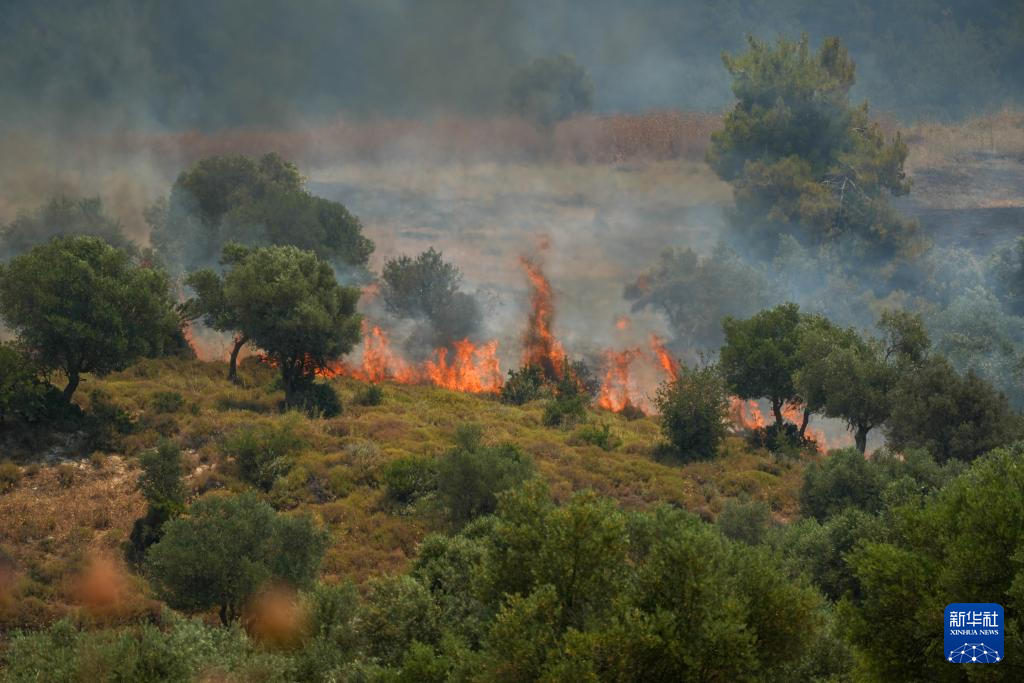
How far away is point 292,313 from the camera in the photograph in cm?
6594

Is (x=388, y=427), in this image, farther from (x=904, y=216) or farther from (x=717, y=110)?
(x=717, y=110)

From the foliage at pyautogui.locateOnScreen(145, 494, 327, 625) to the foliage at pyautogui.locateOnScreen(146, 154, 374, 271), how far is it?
54.9 m

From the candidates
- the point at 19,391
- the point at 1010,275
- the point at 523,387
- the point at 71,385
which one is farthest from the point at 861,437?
the point at 1010,275

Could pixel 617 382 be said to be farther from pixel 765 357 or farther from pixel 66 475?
pixel 66 475

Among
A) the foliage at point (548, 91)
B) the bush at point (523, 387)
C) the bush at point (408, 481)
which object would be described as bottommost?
the bush at point (408, 481)

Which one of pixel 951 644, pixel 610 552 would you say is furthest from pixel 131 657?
pixel 951 644

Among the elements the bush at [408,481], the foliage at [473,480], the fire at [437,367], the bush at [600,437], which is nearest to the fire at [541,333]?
the fire at [437,367]

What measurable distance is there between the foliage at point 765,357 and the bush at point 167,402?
3498cm

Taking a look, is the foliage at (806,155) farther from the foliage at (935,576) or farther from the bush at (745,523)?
the foliage at (935,576)

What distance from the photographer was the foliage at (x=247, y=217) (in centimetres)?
9800

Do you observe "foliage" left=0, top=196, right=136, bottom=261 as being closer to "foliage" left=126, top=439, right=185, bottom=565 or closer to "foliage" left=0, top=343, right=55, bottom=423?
"foliage" left=0, top=343, right=55, bottom=423

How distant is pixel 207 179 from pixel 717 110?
9251cm

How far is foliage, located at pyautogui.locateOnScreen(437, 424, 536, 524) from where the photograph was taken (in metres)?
47.5

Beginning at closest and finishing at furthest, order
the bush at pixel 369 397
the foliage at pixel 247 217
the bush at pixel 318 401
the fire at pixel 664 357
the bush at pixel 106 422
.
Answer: the bush at pixel 106 422
the bush at pixel 318 401
the bush at pixel 369 397
the fire at pixel 664 357
the foliage at pixel 247 217
